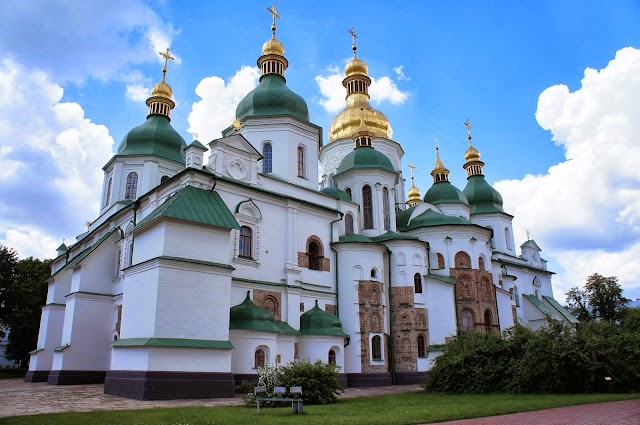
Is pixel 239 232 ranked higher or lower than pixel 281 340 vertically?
higher

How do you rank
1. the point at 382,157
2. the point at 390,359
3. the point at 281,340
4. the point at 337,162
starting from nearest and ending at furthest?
1. the point at 281,340
2. the point at 390,359
3. the point at 382,157
4. the point at 337,162

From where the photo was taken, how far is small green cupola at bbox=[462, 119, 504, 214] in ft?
140

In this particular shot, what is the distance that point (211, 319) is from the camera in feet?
56.0

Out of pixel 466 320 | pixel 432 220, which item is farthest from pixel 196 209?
pixel 466 320

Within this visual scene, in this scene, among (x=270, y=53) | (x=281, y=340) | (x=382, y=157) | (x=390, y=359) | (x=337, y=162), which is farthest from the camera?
(x=337, y=162)

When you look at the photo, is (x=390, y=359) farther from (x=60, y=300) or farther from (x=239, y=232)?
(x=60, y=300)

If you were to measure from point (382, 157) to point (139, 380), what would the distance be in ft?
67.0

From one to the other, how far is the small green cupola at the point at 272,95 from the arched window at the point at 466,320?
14.2 meters

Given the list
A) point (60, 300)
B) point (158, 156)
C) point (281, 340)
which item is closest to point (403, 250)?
point (281, 340)

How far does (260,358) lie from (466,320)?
1395cm

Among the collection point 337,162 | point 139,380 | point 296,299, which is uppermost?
point 337,162

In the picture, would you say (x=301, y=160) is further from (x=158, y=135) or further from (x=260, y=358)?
(x=260, y=358)

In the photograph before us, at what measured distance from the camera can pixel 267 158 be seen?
25.9 m

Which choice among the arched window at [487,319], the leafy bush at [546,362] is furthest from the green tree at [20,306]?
the arched window at [487,319]
